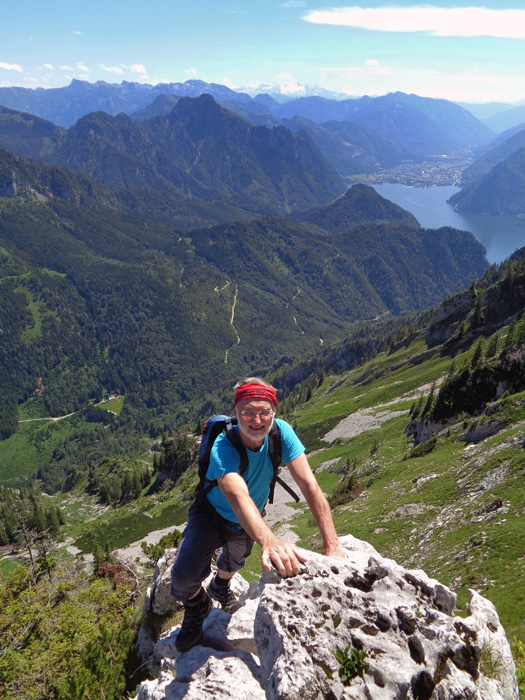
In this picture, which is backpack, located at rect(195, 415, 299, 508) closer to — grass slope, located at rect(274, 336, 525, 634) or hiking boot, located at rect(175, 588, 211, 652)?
hiking boot, located at rect(175, 588, 211, 652)

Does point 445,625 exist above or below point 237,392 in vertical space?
below

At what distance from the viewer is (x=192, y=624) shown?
9070mm

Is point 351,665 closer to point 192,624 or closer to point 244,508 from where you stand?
point 244,508

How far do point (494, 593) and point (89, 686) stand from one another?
13915 millimetres

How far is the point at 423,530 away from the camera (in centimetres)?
2481

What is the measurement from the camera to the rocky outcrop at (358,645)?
578cm

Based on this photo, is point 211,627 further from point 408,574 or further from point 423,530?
point 423,530

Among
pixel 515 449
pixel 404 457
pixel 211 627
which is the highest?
pixel 211 627

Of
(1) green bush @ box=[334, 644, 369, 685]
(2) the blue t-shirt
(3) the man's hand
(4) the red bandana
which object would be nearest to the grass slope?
(1) green bush @ box=[334, 644, 369, 685]

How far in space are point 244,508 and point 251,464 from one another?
1034 millimetres

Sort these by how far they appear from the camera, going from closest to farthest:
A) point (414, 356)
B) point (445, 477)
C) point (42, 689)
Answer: point (42, 689), point (445, 477), point (414, 356)

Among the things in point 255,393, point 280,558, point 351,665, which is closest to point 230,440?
point 255,393

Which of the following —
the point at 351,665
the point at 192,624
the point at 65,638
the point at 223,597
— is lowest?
the point at 65,638

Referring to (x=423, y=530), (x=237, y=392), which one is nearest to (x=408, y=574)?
(x=237, y=392)
